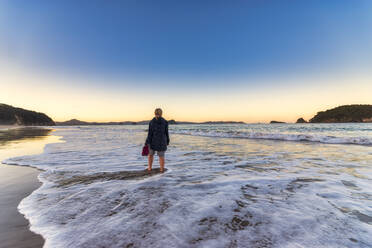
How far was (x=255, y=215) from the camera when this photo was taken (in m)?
3.25

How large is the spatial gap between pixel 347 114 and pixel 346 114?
57 centimetres

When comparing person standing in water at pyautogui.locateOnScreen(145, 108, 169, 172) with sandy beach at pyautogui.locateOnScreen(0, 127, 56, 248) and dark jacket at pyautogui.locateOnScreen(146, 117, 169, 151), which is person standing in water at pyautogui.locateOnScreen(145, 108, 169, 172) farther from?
sandy beach at pyautogui.locateOnScreen(0, 127, 56, 248)

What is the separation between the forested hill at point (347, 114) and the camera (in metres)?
94.1

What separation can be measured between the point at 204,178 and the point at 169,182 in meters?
1.21

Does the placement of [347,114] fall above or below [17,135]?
above

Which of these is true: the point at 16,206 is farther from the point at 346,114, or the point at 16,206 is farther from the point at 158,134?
the point at 346,114

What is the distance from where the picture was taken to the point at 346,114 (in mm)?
102625

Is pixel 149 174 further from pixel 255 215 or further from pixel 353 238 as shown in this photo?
pixel 353 238

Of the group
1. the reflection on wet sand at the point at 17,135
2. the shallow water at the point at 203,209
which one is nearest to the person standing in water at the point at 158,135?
the shallow water at the point at 203,209

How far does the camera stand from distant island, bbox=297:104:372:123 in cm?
9412

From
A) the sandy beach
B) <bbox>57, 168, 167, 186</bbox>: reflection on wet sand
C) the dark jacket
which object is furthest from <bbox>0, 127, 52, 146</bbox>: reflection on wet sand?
the dark jacket

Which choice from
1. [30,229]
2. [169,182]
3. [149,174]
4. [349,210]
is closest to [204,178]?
[169,182]

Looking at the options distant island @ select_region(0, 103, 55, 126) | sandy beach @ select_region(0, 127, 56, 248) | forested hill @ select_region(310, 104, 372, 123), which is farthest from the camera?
distant island @ select_region(0, 103, 55, 126)

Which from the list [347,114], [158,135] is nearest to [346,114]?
[347,114]
